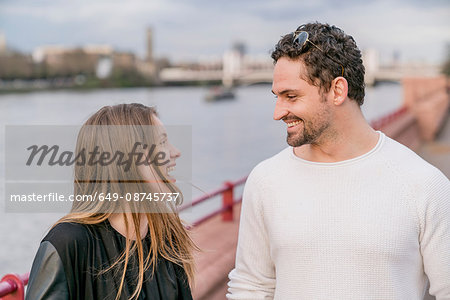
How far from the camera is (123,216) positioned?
188 centimetres

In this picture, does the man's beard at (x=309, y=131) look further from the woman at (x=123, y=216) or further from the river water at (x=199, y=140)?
the river water at (x=199, y=140)

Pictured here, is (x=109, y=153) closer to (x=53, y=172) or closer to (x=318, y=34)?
(x=318, y=34)

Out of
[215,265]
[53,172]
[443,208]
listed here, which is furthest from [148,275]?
[53,172]

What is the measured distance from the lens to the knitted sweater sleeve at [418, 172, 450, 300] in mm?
1834

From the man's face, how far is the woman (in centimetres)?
44

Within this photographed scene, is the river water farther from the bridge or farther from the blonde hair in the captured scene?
the bridge

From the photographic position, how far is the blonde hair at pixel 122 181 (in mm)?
1803

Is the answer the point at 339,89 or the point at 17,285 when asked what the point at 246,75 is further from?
the point at 339,89

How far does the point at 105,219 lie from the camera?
6.00 ft

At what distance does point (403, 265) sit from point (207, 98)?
254 feet

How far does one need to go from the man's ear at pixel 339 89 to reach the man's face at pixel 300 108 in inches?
1.6

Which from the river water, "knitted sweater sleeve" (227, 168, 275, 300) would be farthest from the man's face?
the river water

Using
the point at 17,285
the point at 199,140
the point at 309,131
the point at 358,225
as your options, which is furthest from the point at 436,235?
the point at 199,140

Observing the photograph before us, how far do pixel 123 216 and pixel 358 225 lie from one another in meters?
0.83
